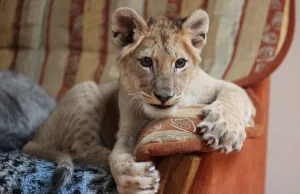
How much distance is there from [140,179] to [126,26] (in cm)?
55

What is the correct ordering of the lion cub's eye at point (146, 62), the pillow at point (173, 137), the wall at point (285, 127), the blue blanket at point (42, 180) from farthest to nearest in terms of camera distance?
the wall at point (285, 127) → the lion cub's eye at point (146, 62) → the blue blanket at point (42, 180) → the pillow at point (173, 137)

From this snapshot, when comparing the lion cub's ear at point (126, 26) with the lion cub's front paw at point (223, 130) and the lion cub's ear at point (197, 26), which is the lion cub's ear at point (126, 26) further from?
the lion cub's front paw at point (223, 130)

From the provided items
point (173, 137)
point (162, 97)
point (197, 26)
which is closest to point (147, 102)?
point (162, 97)

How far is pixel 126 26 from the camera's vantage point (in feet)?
5.07

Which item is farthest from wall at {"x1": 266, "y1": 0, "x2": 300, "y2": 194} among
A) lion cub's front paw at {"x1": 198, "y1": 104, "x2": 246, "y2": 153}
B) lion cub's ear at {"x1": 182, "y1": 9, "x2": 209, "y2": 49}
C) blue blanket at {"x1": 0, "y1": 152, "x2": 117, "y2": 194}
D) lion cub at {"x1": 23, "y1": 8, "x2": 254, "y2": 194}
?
blue blanket at {"x1": 0, "y1": 152, "x2": 117, "y2": 194}

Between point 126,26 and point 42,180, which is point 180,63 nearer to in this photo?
point 126,26

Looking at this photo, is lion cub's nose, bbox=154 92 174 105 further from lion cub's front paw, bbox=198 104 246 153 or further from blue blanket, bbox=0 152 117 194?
blue blanket, bbox=0 152 117 194

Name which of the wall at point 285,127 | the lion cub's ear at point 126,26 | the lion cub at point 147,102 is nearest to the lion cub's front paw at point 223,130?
the lion cub at point 147,102

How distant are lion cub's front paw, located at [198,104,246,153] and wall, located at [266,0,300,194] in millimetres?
1111

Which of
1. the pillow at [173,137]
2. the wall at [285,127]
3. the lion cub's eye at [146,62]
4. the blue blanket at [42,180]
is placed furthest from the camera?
the wall at [285,127]

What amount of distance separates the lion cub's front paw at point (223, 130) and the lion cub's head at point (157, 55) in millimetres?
146

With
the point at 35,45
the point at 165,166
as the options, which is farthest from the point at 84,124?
the point at 35,45

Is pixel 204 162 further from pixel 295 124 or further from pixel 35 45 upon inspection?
pixel 35 45

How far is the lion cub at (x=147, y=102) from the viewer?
1.28m
